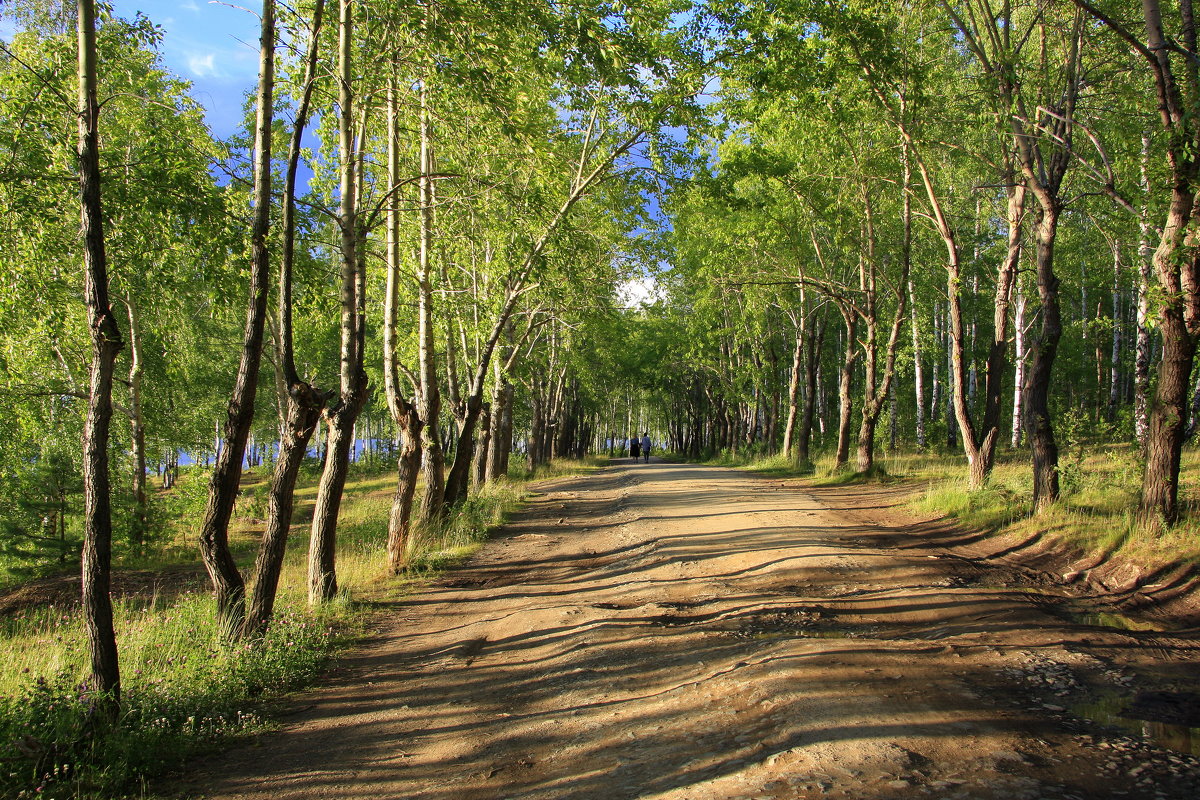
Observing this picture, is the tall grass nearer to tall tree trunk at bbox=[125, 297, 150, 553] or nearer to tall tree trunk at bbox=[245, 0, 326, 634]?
tall tree trunk at bbox=[245, 0, 326, 634]

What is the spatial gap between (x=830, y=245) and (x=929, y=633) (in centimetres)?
1733

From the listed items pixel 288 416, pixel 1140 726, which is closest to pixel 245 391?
pixel 288 416

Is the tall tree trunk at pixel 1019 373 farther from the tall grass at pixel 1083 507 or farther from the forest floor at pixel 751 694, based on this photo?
the forest floor at pixel 751 694

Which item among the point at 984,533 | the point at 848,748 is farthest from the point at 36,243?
the point at 984,533

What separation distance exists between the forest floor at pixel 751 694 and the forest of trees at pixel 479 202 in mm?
1767

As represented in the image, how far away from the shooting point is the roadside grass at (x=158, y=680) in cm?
421

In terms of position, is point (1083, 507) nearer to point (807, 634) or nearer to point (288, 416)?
point (807, 634)

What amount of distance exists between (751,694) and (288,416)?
17.4 ft

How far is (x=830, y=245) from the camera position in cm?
2155

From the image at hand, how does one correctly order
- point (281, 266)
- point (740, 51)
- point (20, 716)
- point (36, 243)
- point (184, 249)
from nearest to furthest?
point (20, 716)
point (36, 243)
point (184, 249)
point (281, 266)
point (740, 51)

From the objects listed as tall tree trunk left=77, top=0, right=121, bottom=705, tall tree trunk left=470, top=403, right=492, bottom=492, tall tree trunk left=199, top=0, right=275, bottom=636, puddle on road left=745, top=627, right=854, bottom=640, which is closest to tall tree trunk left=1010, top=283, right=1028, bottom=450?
tall tree trunk left=470, top=403, right=492, bottom=492

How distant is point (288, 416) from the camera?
290 inches

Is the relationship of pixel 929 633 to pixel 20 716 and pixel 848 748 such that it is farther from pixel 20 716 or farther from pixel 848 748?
pixel 20 716

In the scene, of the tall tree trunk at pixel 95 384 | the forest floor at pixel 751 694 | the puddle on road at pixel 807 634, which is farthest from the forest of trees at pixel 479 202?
the puddle on road at pixel 807 634
